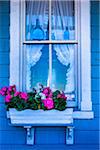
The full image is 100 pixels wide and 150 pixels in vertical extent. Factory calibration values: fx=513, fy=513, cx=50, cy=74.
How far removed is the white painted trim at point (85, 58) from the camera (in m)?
Result: 5.58

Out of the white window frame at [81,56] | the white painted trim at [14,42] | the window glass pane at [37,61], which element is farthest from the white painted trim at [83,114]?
the white painted trim at [14,42]

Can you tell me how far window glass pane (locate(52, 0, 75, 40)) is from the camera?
18.9 feet

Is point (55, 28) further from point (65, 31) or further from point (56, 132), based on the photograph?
point (56, 132)

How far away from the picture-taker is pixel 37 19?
583 centimetres

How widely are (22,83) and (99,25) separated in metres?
1.07

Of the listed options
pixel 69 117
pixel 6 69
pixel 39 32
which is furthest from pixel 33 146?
pixel 39 32

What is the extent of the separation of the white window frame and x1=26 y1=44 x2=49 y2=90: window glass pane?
12cm

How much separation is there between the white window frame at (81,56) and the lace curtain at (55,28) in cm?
13

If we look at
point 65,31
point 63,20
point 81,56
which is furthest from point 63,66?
point 63,20

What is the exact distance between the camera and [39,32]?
581 cm

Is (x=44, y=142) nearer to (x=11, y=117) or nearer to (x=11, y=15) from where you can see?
(x=11, y=117)

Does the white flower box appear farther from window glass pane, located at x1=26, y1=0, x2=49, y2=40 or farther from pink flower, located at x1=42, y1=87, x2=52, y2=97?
window glass pane, located at x1=26, y1=0, x2=49, y2=40

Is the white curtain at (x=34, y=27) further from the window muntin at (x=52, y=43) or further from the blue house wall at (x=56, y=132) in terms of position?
the blue house wall at (x=56, y=132)

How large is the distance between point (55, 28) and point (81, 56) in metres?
0.47
